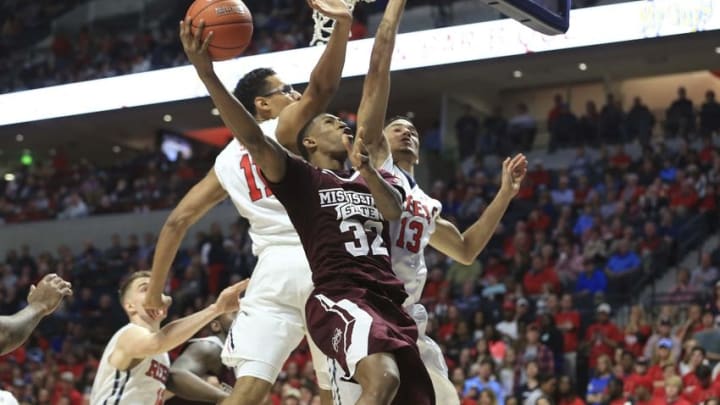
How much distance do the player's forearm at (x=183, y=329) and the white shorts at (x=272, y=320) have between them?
2.14ft

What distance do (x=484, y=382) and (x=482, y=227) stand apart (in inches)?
241

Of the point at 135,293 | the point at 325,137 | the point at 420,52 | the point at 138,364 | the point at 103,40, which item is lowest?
the point at 138,364

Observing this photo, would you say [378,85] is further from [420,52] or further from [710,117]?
[710,117]

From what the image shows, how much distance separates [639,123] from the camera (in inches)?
702

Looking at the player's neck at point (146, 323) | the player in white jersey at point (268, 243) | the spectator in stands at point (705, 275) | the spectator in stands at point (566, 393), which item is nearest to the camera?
the player in white jersey at point (268, 243)

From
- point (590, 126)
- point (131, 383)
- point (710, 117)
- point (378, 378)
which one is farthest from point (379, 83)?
Answer: point (590, 126)

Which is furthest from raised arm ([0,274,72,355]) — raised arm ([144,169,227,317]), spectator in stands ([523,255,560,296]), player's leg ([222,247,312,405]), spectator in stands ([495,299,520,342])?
spectator in stands ([523,255,560,296])

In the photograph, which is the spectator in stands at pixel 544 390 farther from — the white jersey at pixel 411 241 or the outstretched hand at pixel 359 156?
the outstretched hand at pixel 359 156

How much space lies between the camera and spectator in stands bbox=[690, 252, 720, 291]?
13.6 meters

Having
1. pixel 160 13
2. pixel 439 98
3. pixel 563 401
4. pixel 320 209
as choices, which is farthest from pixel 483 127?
pixel 320 209

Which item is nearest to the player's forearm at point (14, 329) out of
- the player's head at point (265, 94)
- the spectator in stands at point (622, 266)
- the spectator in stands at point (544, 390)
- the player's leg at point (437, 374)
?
the player's head at point (265, 94)

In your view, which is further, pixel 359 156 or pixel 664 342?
pixel 664 342

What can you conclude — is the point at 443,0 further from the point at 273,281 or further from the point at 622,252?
the point at 273,281

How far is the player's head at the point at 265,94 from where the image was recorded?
5.51m
